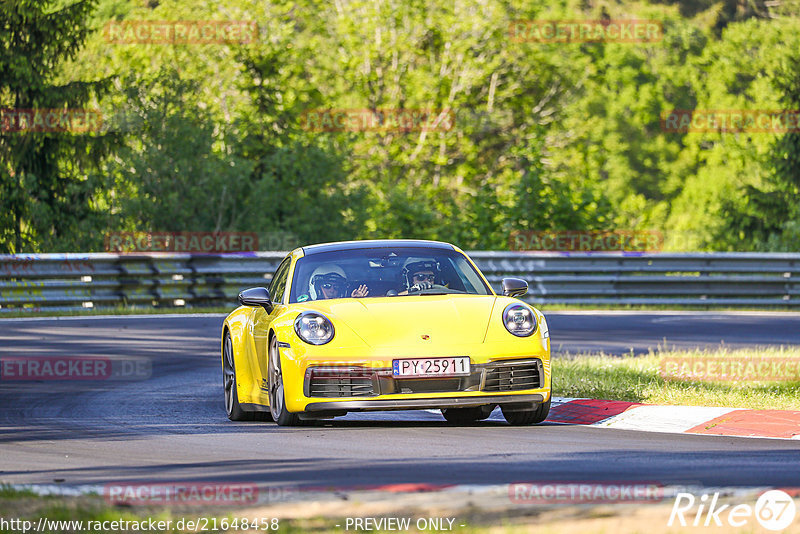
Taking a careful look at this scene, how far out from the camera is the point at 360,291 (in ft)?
33.9

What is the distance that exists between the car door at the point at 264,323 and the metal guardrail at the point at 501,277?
12691 mm

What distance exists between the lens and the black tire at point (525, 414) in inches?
383

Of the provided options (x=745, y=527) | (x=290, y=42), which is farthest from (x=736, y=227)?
(x=745, y=527)

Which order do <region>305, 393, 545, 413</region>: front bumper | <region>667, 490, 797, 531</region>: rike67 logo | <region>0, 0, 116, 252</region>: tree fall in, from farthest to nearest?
<region>0, 0, 116, 252</region>: tree < <region>305, 393, 545, 413</region>: front bumper < <region>667, 490, 797, 531</region>: rike67 logo

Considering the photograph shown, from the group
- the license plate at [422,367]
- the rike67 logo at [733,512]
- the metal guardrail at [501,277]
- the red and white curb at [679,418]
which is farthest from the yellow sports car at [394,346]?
the metal guardrail at [501,277]

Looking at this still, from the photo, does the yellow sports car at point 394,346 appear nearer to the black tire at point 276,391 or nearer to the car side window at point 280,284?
the black tire at point 276,391

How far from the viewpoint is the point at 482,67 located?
46000 millimetres

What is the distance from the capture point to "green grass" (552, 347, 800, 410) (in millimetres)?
10812

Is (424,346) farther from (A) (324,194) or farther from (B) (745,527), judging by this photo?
(A) (324,194)

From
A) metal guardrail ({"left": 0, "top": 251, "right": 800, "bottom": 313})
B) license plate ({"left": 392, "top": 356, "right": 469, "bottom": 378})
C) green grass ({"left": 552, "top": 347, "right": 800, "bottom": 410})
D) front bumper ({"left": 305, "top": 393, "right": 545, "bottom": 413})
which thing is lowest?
metal guardrail ({"left": 0, "top": 251, "right": 800, "bottom": 313})

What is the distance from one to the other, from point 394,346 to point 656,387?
3116 millimetres

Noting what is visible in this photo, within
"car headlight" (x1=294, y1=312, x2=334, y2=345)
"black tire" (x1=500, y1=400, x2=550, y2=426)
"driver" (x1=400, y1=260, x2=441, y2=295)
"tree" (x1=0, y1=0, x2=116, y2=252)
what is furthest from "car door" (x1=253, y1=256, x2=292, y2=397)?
"tree" (x1=0, y1=0, x2=116, y2=252)

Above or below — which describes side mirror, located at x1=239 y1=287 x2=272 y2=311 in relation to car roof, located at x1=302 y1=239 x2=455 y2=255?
below

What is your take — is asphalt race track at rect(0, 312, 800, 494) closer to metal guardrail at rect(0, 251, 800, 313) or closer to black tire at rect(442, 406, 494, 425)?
black tire at rect(442, 406, 494, 425)
